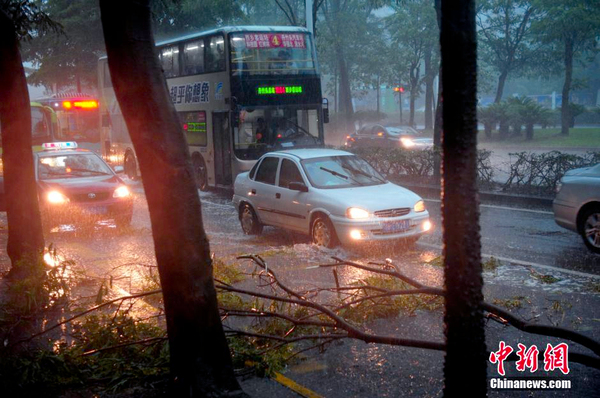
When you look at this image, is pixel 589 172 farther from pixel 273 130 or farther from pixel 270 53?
pixel 270 53

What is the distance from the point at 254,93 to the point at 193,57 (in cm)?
321

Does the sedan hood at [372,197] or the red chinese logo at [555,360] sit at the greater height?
the sedan hood at [372,197]

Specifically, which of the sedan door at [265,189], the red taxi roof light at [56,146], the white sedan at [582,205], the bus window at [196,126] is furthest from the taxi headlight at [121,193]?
the white sedan at [582,205]

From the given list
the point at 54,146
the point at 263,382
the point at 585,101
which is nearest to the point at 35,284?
the point at 263,382

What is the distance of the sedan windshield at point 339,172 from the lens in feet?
38.1

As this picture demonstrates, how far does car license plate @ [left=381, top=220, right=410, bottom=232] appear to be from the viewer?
1064cm

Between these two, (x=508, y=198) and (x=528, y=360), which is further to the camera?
(x=508, y=198)

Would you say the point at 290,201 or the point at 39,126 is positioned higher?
the point at 39,126

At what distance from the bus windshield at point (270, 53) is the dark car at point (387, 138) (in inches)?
600

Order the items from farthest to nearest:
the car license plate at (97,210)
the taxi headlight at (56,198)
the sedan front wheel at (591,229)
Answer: the car license plate at (97,210) < the taxi headlight at (56,198) < the sedan front wheel at (591,229)

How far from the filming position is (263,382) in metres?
5.55

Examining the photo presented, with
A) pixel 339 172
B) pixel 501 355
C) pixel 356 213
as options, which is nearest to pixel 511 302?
pixel 501 355

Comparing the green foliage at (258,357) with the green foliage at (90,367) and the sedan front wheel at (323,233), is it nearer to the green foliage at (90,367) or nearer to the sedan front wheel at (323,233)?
the green foliage at (90,367)

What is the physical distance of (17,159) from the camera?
8.96 metres
